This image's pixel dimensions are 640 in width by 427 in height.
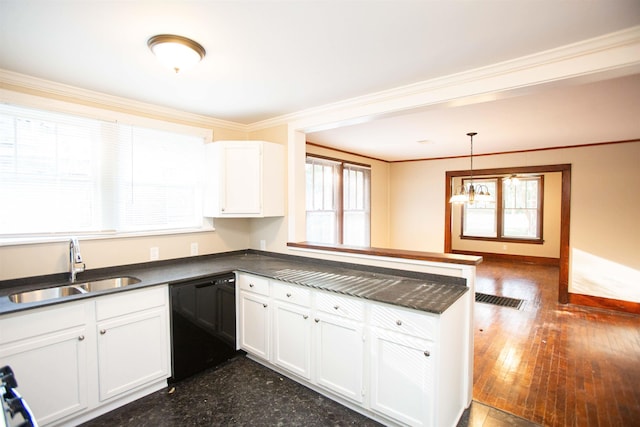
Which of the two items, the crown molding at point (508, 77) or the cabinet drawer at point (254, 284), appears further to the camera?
the cabinet drawer at point (254, 284)

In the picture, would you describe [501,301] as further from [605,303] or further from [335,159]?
[335,159]

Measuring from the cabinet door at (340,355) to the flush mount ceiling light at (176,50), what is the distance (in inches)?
75.4

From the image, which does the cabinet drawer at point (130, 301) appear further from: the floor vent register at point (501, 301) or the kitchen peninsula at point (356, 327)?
the floor vent register at point (501, 301)

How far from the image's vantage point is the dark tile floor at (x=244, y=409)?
6.98 ft

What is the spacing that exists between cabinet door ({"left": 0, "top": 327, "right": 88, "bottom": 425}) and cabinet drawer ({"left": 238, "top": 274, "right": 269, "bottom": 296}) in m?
1.21

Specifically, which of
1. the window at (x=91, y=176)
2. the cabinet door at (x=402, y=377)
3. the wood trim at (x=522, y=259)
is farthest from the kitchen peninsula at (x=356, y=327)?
the wood trim at (x=522, y=259)

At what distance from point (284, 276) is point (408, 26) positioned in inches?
77.4

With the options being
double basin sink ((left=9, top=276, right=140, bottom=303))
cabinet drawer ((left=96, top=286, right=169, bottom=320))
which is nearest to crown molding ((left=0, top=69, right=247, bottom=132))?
double basin sink ((left=9, top=276, right=140, bottom=303))

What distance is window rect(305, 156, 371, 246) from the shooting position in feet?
16.3

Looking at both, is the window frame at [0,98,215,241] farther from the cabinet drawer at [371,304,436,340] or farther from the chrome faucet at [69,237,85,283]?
the cabinet drawer at [371,304,436,340]

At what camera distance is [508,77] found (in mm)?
2086

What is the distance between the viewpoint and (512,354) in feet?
10.3

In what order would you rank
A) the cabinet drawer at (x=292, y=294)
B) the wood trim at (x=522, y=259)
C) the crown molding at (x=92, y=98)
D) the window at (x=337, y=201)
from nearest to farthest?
1. the crown molding at (x=92, y=98)
2. the cabinet drawer at (x=292, y=294)
3. the window at (x=337, y=201)
4. the wood trim at (x=522, y=259)

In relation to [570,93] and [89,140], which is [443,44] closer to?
[570,93]
